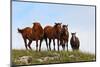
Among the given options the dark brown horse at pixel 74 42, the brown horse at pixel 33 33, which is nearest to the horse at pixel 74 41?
the dark brown horse at pixel 74 42

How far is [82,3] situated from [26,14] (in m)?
0.75

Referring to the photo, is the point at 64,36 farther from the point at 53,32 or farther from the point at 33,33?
the point at 33,33

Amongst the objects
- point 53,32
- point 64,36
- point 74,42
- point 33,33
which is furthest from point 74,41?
point 33,33

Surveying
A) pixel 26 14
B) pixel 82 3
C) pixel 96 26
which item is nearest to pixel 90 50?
pixel 96 26

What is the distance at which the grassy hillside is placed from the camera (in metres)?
2.53

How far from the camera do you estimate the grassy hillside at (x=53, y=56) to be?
8.30 feet

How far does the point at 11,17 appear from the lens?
2.50 metres

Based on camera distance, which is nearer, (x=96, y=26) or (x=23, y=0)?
(x=23, y=0)

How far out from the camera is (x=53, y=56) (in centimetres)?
269
